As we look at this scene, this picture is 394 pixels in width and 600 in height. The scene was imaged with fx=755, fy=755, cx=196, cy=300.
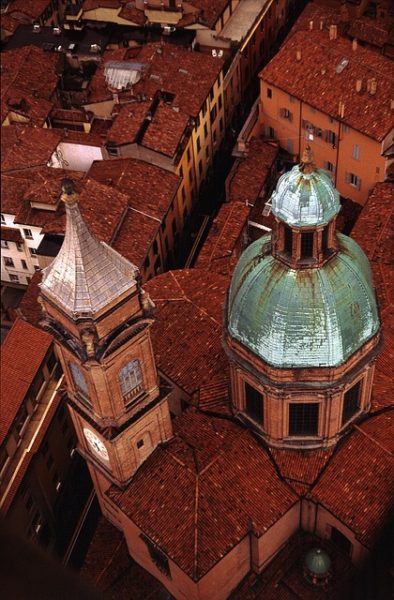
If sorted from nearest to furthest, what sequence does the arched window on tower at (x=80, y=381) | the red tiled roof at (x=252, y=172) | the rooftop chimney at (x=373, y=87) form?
the arched window on tower at (x=80, y=381) → the rooftop chimney at (x=373, y=87) → the red tiled roof at (x=252, y=172)

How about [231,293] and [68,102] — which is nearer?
[231,293]

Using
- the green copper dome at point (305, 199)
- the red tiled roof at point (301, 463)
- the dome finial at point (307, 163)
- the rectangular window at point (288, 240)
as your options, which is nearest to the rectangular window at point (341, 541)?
the red tiled roof at point (301, 463)

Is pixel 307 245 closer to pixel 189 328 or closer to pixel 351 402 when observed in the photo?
pixel 351 402

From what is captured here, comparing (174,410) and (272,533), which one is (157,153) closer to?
(174,410)

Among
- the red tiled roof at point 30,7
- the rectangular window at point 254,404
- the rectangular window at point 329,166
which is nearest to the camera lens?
the rectangular window at point 254,404

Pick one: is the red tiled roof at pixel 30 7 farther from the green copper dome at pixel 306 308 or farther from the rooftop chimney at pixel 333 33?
the green copper dome at pixel 306 308

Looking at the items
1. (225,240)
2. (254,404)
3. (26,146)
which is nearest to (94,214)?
(225,240)

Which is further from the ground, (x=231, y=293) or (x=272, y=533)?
(x=231, y=293)

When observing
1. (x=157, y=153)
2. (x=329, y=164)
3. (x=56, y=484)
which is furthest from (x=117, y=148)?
(x=56, y=484)
